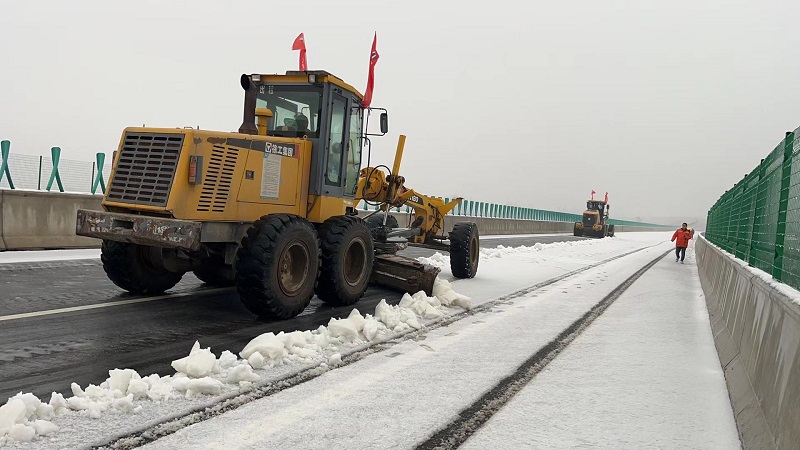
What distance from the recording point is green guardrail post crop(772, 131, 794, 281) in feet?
14.4

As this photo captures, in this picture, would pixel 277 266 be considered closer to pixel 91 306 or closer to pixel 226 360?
pixel 226 360

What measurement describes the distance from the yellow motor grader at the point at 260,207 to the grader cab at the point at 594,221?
131ft

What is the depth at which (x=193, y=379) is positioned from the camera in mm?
3701

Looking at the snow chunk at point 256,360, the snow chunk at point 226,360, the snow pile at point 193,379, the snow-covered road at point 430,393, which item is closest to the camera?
the snow pile at point 193,379

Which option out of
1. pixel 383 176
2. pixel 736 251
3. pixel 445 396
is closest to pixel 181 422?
pixel 445 396

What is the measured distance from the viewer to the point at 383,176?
30.6ft

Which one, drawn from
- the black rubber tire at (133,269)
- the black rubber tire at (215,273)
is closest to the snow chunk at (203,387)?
the black rubber tire at (215,273)

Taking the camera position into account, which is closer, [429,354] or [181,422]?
[181,422]

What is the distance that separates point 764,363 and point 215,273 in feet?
20.0

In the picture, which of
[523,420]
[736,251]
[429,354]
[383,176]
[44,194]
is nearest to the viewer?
[523,420]

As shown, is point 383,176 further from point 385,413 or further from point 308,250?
point 385,413

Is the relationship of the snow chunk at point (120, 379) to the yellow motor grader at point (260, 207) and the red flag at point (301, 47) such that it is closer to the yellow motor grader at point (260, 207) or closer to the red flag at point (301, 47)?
the yellow motor grader at point (260, 207)

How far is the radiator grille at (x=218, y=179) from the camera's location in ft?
18.6

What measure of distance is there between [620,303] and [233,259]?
569cm
